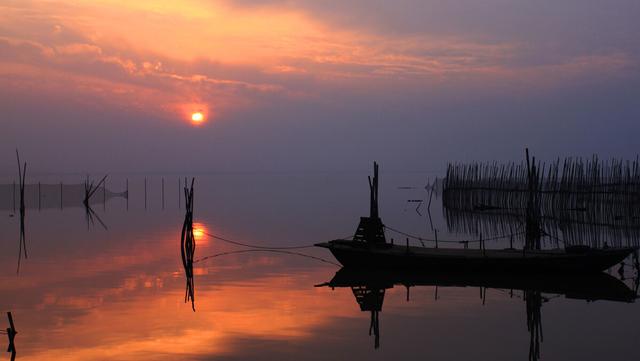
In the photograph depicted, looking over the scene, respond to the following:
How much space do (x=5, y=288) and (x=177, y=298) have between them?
14.3 feet

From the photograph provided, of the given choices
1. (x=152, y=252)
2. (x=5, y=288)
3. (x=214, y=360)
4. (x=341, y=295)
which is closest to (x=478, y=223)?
(x=152, y=252)

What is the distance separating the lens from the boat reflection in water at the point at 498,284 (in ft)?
47.5

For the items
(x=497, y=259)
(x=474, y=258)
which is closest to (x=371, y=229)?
(x=474, y=258)

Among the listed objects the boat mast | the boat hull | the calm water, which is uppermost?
the boat mast

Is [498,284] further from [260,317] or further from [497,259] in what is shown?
[260,317]

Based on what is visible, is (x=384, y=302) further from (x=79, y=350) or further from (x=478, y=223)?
(x=478, y=223)

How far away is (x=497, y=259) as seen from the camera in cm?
1708

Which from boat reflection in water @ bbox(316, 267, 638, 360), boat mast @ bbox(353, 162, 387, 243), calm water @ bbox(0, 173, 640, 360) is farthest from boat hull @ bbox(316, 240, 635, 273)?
calm water @ bbox(0, 173, 640, 360)

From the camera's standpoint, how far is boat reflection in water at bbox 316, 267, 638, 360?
14.5 metres

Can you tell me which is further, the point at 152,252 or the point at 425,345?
the point at 152,252

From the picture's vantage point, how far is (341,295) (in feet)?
49.5

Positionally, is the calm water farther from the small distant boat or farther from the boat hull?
the boat hull

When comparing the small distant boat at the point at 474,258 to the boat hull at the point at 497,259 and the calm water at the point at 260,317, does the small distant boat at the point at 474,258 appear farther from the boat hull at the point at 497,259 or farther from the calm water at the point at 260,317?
the calm water at the point at 260,317

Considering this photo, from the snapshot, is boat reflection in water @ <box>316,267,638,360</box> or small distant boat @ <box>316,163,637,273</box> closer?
boat reflection in water @ <box>316,267,638,360</box>
